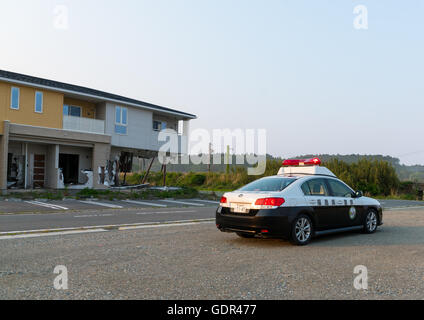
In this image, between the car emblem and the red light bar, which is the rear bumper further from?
the red light bar

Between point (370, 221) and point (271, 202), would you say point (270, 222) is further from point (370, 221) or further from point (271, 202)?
point (370, 221)

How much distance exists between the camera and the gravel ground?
4.80m

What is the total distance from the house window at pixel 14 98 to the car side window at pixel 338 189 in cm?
1901

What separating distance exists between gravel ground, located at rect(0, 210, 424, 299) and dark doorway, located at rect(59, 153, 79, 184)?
19320mm

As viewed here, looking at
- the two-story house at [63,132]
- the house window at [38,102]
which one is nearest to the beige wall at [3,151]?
the two-story house at [63,132]

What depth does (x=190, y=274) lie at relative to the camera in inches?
222

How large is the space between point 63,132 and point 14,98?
323cm

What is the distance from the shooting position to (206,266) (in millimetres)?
6176

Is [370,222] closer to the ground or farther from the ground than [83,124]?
closer to the ground

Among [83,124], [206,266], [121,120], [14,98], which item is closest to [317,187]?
[206,266]
